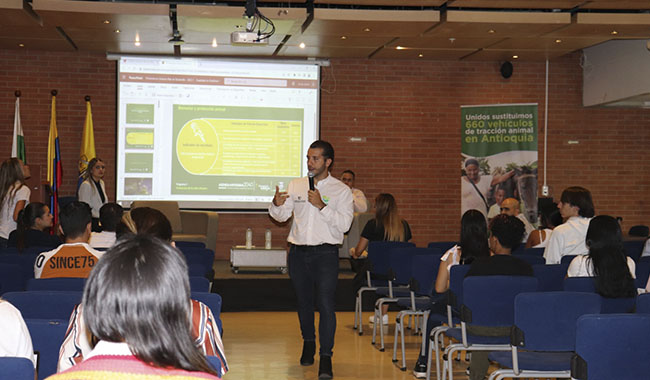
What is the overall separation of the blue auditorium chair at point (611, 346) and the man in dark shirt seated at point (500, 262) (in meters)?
1.52

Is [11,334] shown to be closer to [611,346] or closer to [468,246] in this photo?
[611,346]

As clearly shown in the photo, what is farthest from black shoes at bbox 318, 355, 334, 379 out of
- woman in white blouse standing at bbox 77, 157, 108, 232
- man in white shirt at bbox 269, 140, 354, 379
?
woman in white blouse standing at bbox 77, 157, 108, 232

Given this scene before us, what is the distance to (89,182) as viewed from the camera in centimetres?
943

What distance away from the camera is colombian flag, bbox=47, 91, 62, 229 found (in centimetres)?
984

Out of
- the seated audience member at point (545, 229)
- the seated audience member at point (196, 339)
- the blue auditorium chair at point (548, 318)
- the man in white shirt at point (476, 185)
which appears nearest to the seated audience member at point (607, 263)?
the blue auditorium chair at point (548, 318)

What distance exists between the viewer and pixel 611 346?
120 inches

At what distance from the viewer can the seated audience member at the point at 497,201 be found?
1002 cm

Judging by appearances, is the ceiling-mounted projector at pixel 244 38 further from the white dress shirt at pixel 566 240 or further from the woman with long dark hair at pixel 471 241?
the white dress shirt at pixel 566 240

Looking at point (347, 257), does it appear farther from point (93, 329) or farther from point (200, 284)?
point (93, 329)

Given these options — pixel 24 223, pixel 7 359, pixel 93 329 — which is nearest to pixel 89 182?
pixel 24 223

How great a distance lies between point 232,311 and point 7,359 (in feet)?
22.7

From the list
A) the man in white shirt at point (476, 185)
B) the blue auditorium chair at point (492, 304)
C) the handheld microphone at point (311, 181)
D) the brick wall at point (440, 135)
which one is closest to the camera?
the blue auditorium chair at point (492, 304)

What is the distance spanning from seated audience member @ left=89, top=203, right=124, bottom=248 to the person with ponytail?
256 cm

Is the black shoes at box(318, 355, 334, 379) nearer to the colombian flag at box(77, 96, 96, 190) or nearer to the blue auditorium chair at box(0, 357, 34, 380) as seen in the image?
the blue auditorium chair at box(0, 357, 34, 380)
